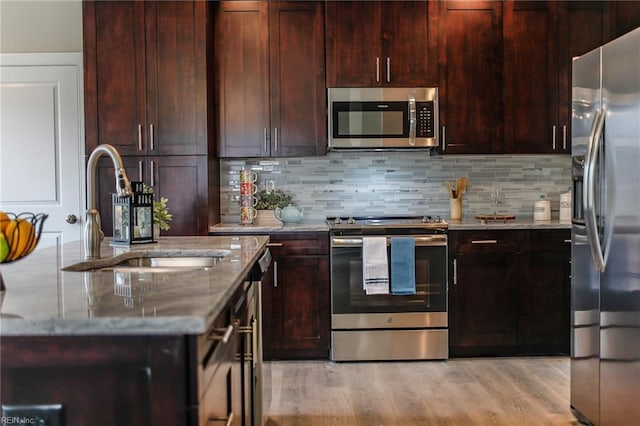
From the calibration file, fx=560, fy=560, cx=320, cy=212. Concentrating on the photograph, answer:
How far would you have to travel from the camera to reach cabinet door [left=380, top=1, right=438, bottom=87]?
397cm

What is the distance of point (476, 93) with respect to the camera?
4004 mm

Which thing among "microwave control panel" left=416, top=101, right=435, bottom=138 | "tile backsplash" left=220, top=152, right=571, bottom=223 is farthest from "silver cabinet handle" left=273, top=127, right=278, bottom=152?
"microwave control panel" left=416, top=101, right=435, bottom=138

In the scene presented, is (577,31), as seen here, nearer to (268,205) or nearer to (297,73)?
(297,73)

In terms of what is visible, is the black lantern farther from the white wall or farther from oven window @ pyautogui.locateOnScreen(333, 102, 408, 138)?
the white wall

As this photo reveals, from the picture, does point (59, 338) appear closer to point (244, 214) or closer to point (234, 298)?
point (234, 298)

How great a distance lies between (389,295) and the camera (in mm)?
3764

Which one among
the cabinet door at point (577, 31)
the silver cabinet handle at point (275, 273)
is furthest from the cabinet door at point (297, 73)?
the cabinet door at point (577, 31)

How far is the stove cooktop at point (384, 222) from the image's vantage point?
3.76m

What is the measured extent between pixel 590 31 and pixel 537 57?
16.7 inches

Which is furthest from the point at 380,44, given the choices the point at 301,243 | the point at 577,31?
the point at 301,243

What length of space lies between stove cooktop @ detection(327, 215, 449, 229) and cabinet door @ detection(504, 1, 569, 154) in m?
0.83

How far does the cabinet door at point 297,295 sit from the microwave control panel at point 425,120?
1.02 m

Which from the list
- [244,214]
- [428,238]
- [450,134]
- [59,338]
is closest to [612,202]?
[428,238]

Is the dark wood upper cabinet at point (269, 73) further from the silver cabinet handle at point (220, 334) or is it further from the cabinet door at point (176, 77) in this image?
the silver cabinet handle at point (220, 334)
